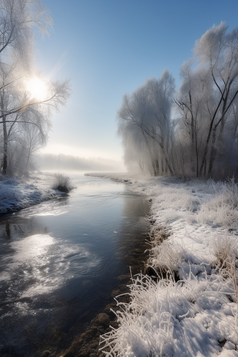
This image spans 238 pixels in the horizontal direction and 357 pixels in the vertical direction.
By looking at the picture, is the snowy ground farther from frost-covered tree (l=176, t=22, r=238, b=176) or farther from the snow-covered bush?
frost-covered tree (l=176, t=22, r=238, b=176)

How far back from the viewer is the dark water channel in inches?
72.4

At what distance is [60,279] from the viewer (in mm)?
2869

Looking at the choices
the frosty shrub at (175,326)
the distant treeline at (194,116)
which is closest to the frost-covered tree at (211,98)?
the distant treeline at (194,116)

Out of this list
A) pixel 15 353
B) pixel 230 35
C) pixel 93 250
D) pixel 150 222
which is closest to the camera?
pixel 15 353

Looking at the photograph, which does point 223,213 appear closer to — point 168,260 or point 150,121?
point 168,260

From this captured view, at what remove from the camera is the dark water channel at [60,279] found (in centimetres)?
184

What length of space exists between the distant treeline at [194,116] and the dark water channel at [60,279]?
13.8 meters

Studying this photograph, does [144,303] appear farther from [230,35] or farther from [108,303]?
[230,35]

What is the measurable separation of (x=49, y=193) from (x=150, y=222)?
27.5ft

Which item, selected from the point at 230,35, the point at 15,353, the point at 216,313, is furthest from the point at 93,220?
the point at 230,35

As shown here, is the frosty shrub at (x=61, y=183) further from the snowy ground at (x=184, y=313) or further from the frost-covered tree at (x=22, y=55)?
the snowy ground at (x=184, y=313)

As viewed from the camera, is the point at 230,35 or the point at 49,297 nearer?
the point at 49,297

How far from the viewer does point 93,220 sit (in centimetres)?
635

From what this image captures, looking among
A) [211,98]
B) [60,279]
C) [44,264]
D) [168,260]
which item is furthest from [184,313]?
[211,98]
